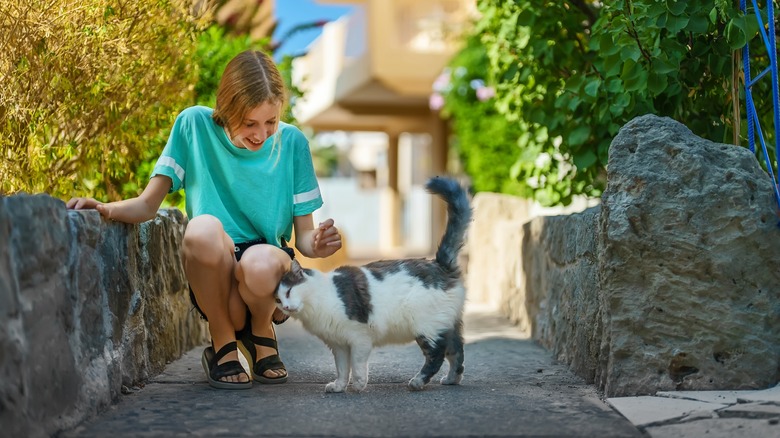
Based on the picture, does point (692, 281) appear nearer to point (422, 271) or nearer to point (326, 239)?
point (422, 271)

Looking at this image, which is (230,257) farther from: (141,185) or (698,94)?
(698,94)

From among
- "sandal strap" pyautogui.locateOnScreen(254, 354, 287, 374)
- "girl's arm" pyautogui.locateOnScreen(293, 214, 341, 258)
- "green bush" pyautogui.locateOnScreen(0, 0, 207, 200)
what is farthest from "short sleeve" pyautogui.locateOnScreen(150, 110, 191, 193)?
"sandal strap" pyautogui.locateOnScreen(254, 354, 287, 374)

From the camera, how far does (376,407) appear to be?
3.10 metres

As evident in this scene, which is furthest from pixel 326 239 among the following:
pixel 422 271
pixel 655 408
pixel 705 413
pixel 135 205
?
pixel 705 413

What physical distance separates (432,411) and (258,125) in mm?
1347

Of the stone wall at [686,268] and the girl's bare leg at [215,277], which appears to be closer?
the stone wall at [686,268]

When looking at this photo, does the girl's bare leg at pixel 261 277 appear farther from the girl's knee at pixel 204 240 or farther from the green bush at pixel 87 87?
the green bush at pixel 87 87

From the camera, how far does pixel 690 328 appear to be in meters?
3.16

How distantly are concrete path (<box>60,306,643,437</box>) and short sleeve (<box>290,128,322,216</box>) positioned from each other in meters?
0.75

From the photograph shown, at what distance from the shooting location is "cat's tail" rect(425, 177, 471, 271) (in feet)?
11.8

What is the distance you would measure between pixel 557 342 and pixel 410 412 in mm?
1595

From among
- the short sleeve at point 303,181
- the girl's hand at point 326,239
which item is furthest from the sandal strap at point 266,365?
the short sleeve at point 303,181

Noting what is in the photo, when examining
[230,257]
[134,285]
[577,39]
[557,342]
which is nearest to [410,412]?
[230,257]

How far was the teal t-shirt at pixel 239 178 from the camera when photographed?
3654 millimetres
